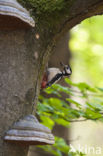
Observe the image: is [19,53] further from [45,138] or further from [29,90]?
[45,138]

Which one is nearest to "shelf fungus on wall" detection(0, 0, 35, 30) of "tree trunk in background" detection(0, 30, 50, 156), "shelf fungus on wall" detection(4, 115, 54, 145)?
"tree trunk in background" detection(0, 30, 50, 156)

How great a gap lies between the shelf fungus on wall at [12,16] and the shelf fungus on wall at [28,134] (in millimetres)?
625

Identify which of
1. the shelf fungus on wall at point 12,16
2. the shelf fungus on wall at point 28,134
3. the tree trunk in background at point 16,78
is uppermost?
the shelf fungus on wall at point 12,16

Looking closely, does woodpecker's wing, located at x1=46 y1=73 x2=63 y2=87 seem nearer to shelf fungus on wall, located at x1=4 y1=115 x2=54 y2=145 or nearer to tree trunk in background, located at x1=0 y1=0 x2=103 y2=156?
tree trunk in background, located at x1=0 y1=0 x2=103 y2=156

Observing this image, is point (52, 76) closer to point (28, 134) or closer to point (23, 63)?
point (23, 63)

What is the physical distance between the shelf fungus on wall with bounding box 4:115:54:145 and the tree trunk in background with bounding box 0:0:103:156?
60 mm

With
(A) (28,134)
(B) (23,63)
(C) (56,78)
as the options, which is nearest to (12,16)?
(B) (23,63)

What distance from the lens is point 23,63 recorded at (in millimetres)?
A: 1956

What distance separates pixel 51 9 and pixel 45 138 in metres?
0.93

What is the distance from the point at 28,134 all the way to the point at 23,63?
1.64ft

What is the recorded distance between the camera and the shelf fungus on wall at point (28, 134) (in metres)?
1.71

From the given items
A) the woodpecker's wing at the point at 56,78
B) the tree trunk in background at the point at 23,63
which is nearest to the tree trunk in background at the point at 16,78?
the tree trunk in background at the point at 23,63

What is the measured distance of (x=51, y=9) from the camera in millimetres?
2086

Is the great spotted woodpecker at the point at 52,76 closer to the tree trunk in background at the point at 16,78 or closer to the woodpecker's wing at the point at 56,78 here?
the woodpecker's wing at the point at 56,78
